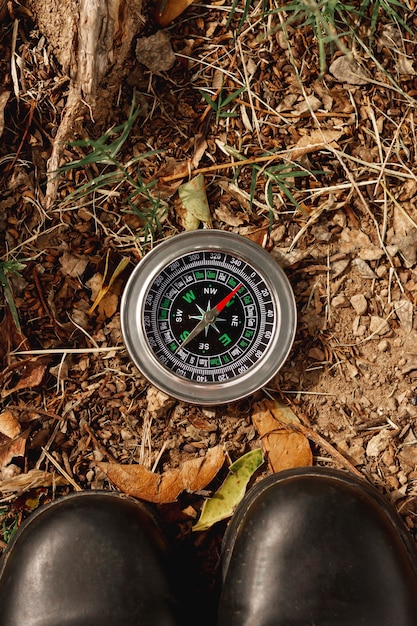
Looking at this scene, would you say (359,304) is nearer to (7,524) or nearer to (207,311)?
(207,311)

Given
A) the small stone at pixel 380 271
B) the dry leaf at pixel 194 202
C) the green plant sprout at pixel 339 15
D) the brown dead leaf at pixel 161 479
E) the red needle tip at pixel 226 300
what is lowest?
the brown dead leaf at pixel 161 479

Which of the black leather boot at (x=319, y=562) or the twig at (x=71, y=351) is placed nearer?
the black leather boot at (x=319, y=562)

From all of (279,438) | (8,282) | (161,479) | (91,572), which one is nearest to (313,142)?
(279,438)

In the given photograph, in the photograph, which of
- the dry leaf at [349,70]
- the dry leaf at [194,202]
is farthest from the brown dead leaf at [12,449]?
the dry leaf at [349,70]

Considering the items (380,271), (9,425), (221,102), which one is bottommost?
(9,425)

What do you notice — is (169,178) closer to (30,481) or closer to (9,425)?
(9,425)

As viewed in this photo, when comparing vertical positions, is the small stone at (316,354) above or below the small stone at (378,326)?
below

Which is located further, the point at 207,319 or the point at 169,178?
the point at 169,178

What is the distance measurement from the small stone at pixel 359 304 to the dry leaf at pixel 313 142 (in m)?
0.44

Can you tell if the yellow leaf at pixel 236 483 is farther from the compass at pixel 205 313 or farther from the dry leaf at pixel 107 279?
the dry leaf at pixel 107 279

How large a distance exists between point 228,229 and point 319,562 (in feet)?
3.17

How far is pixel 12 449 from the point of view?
2.54 m

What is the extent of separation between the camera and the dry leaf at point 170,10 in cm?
256

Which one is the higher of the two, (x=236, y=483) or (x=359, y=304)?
(x=359, y=304)
